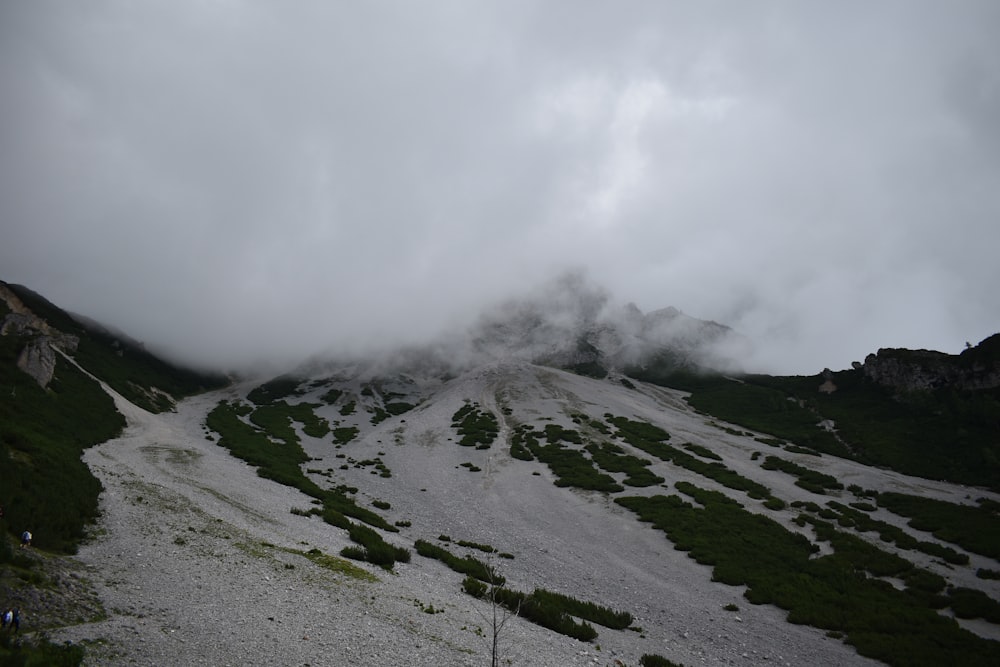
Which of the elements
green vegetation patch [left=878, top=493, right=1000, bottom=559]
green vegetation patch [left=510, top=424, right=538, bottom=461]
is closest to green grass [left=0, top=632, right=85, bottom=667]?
green vegetation patch [left=510, top=424, right=538, bottom=461]

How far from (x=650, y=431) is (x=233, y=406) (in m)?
98.8

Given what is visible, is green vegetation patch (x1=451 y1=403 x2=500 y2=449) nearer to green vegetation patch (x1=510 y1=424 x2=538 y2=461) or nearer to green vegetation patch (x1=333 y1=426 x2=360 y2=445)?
green vegetation patch (x1=510 y1=424 x2=538 y2=461)

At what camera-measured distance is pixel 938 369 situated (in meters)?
113

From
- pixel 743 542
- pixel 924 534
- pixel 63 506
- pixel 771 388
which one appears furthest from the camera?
pixel 771 388

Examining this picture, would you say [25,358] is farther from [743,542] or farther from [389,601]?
[743,542]

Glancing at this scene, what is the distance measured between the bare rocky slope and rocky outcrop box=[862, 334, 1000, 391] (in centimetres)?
7238

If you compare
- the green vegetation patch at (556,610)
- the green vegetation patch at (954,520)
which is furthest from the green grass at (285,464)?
the green vegetation patch at (954,520)

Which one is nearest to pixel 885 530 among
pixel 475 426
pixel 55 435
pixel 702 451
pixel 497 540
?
pixel 702 451

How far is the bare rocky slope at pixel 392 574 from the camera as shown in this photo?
1302 cm

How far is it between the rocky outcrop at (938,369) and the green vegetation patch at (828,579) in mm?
106033

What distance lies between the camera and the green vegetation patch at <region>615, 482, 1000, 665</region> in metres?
20.7

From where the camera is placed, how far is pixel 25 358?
52.5m

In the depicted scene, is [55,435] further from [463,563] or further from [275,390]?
[275,390]

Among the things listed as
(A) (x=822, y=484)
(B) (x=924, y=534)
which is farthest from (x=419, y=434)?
(B) (x=924, y=534)
